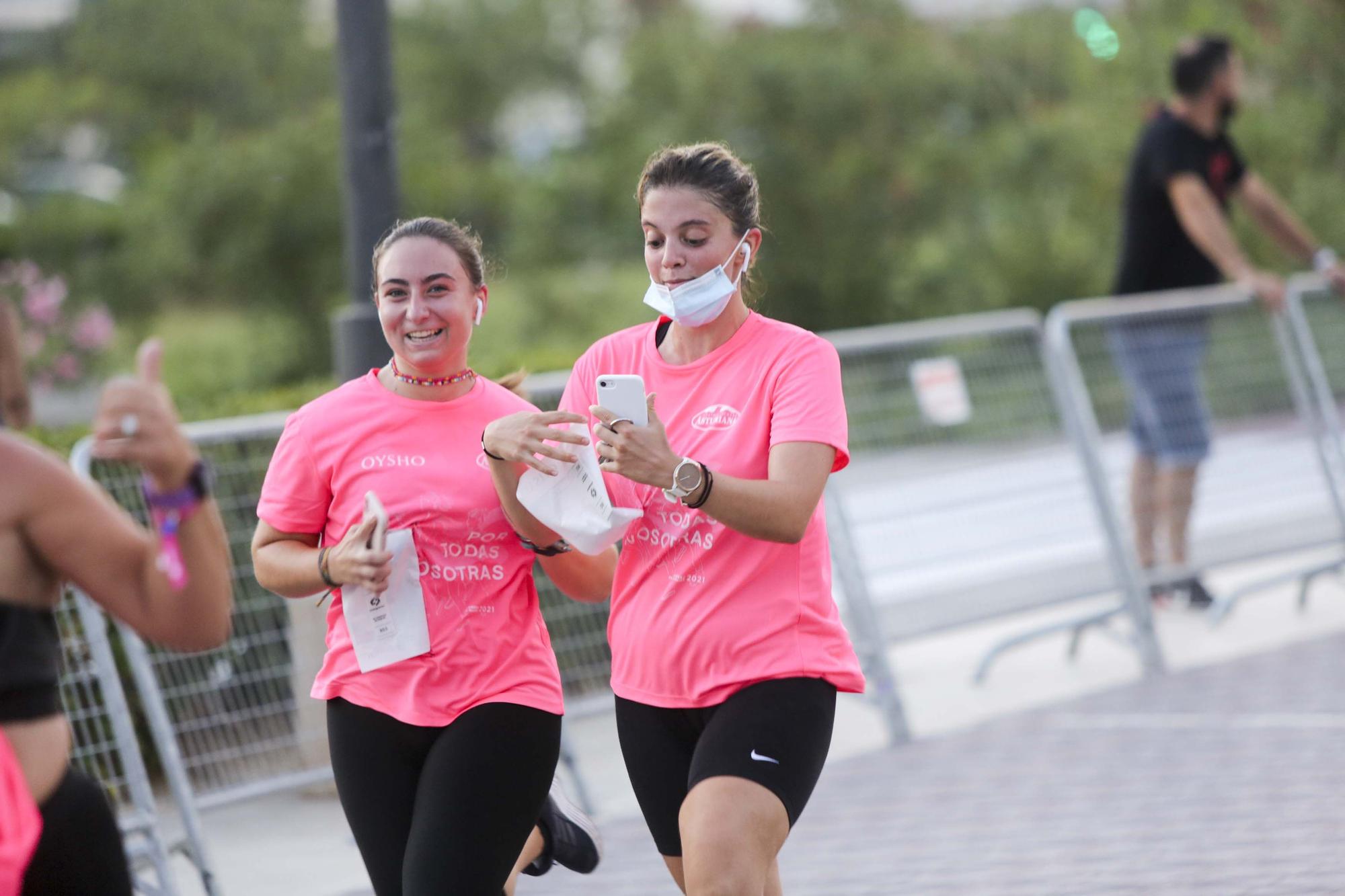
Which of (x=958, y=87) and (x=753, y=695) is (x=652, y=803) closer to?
(x=753, y=695)

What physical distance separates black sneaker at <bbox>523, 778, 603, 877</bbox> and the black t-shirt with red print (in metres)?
5.51

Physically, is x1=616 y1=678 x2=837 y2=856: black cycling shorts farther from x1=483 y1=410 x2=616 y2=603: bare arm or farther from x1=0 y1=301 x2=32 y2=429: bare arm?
x1=0 y1=301 x2=32 y2=429: bare arm

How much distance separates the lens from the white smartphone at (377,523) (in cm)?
332

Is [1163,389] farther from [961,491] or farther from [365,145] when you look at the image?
[365,145]

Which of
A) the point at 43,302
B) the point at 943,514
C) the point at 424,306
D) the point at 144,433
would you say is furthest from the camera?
the point at 43,302

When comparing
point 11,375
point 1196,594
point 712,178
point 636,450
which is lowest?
point 1196,594

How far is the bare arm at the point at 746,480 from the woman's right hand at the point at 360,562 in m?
0.50

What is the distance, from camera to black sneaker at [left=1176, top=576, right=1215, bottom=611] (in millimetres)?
8578

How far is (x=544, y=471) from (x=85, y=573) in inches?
39.9

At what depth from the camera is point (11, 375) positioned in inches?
154

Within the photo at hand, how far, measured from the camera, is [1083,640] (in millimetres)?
8578

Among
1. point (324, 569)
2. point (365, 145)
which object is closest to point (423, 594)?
point (324, 569)

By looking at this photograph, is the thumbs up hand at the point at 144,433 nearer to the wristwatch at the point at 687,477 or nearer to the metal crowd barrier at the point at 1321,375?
the wristwatch at the point at 687,477

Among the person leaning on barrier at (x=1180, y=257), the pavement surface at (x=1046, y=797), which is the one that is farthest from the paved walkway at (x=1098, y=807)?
the person leaning on barrier at (x=1180, y=257)
